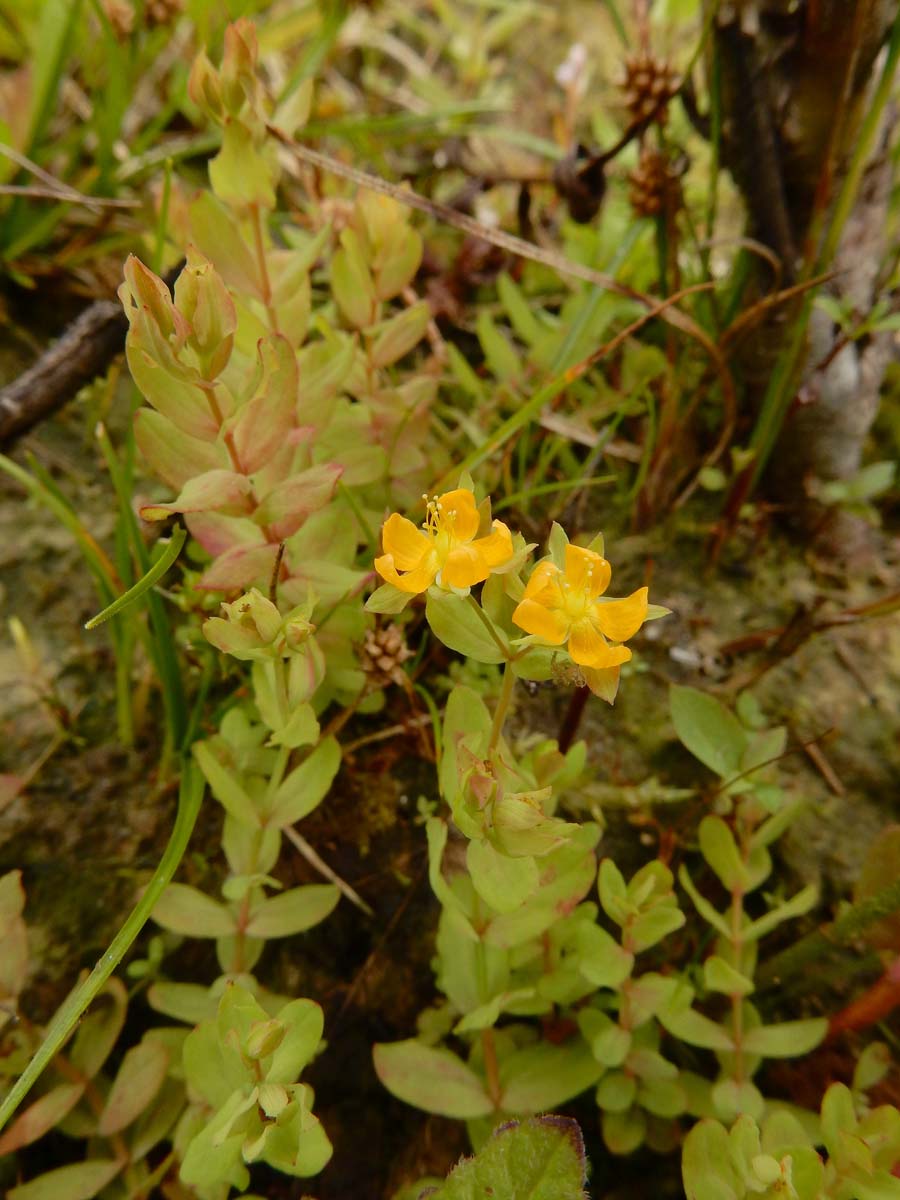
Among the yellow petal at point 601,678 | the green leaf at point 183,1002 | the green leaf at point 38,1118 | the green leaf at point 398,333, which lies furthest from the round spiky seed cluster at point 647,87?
Answer: the green leaf at point 38,1118

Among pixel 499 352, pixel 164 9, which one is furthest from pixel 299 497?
pixel 164 9

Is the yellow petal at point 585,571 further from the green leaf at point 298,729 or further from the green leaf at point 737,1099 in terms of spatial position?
the green leaf at point 737,1099

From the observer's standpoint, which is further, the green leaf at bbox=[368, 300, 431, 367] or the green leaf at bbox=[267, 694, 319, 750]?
the green leaf at bbox=[368, 300, 431, 367]

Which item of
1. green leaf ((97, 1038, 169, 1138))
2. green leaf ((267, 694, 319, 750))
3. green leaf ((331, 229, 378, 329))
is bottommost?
green leaf ((97, 1038, 169, 1138))

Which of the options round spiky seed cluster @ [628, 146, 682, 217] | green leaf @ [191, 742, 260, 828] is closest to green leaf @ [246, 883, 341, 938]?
green leaf @ [191, 742, 260, 828]

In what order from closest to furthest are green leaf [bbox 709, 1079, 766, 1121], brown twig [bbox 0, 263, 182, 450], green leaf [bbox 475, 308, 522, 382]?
green leaf [bbox 709, 1079, 766, 1121], brown twig [bbox 0, 263, 182, 450], green leaf [bbox 475, 308, 522, 382]

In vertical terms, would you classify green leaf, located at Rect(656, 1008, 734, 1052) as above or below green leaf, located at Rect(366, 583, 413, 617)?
below

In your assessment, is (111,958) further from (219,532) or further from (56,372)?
(56,372)

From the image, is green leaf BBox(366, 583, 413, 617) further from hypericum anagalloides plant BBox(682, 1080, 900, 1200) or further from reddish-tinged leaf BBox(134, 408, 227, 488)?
hypericum anagalloides plant BBox(682, 1080, 900, 1200)
